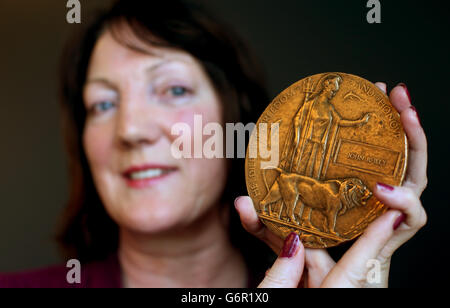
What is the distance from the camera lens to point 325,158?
3.51 feet

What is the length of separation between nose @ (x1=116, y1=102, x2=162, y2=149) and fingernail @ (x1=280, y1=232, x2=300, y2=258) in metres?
0.65

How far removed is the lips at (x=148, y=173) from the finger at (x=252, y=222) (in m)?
0.45

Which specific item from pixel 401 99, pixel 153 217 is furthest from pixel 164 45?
pixel 401 99

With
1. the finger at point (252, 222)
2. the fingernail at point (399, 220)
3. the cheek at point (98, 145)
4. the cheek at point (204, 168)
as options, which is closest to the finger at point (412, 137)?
the fingernail at point (399, 220)

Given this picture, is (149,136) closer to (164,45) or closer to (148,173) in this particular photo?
(148,173)

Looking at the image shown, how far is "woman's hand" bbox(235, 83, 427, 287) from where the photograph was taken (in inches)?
37.4

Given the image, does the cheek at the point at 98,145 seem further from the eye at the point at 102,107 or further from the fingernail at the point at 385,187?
the fingernail at the point at 385,187

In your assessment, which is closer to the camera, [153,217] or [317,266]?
[317,266]

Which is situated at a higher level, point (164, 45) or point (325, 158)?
point (164, 45)

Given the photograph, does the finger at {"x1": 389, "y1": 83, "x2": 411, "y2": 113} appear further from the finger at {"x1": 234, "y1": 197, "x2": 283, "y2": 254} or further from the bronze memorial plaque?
the finger at {"x1": 234, "y1": 197, "x2": 283, "y2": 254}

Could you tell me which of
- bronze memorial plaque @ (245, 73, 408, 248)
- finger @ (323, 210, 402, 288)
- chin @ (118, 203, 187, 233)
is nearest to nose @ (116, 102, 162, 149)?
chin @ (118, 203, 187, 233)

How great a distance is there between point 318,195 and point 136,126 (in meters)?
0.72
